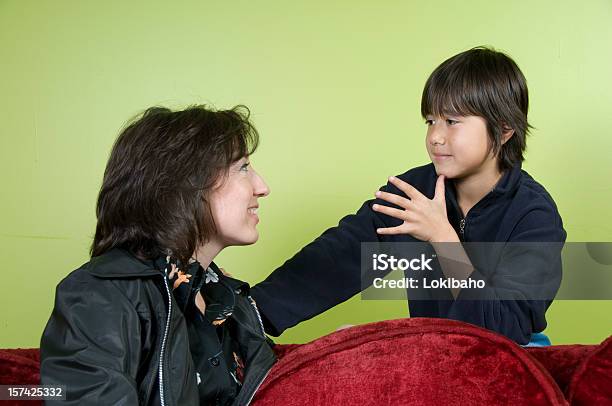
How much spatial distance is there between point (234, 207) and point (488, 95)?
0.67 metres

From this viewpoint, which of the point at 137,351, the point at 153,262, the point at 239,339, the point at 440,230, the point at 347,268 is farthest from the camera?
the point at 347,268

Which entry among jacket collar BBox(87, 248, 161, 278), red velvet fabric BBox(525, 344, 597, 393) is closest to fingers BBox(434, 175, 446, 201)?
red velvet fabric BBox(525, 344, 597, 393)

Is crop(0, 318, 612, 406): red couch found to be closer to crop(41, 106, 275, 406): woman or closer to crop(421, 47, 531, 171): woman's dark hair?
crop(41, 106, 275, 406): woman

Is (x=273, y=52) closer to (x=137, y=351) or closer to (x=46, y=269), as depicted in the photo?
(x=46, y=269)

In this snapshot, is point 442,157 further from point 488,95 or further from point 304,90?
point 304,90

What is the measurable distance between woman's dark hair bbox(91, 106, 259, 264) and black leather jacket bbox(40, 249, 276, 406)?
8 centimetres

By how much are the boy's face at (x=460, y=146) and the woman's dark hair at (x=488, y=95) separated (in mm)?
17

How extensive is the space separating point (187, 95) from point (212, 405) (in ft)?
4.99

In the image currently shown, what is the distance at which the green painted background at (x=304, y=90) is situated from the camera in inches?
97.1

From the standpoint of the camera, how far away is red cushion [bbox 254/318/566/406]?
2.98 feet

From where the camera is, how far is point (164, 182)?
3.91 ft

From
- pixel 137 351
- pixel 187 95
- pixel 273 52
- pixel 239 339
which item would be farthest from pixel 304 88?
pixel 137 351

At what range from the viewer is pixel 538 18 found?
248 cm

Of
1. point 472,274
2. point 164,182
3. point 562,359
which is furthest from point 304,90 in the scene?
point 562,359
